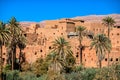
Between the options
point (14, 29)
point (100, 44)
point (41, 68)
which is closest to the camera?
point (100, 44)

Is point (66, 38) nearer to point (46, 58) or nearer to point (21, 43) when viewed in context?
point (21, 43)

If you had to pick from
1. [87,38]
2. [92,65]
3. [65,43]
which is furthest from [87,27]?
[65,43]

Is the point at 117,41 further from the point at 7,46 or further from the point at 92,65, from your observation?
the point at 7,46

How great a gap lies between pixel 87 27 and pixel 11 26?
19.9m

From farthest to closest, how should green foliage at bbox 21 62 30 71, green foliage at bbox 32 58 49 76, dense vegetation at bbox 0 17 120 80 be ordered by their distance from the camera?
1. green foliage at bbox 21 62 30 71
2. green foliage at bbox 32 58 49 76
3. dense vegetation at bbox 0 17 120 80

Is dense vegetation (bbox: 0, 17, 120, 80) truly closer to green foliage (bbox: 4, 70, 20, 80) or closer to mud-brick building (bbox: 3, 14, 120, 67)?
green foliage (bbox: 4, 70, 20, 80)

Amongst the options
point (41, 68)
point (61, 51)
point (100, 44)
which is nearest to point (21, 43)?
point (41, 68)

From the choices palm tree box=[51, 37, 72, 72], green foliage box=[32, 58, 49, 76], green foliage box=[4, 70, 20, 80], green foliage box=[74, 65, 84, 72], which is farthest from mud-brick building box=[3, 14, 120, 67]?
green foliage box=[4, 70, 20, 80]

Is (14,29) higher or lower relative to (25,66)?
higher

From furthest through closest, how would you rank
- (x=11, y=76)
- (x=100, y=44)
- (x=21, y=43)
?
1. (x=21, y=43)
2. (x=100, y=44)
3. (x=11, y=76)

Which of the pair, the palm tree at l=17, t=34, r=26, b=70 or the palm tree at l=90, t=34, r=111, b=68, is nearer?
the palm tree at l=90, t=34, r=111, b=68

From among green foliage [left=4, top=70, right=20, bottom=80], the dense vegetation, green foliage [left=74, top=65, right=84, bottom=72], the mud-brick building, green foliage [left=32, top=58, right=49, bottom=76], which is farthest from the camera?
the mud-brick building

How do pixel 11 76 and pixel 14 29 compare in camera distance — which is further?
pixel 14 29

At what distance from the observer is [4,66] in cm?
7412
